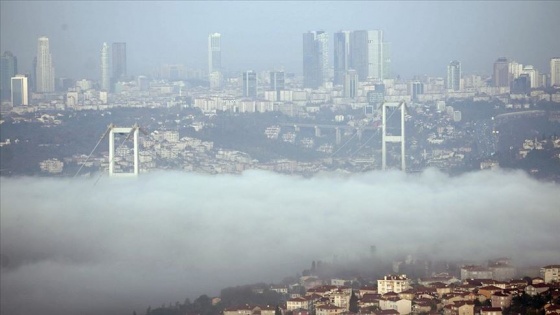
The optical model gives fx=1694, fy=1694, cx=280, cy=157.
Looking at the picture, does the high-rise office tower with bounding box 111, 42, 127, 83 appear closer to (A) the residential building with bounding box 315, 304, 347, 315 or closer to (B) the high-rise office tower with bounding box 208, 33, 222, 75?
(B) the high-rise office tower with bounding box 208, 33, 222, 75

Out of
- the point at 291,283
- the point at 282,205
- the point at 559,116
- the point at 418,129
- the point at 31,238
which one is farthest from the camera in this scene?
the point at 418,129

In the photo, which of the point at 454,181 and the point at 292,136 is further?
the point at 292,136

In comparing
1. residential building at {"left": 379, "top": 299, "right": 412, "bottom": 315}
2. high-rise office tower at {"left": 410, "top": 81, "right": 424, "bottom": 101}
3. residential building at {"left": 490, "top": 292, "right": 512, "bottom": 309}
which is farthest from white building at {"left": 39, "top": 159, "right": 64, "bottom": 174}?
residential building at {"left": 490, "top": 292, "right": 512, "bottom": 309}

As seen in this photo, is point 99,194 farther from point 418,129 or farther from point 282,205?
point 418,129

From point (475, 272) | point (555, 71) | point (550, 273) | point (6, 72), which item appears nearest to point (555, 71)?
point (555, 71)

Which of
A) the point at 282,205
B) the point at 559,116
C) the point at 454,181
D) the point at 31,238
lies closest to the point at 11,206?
the point at 31,238

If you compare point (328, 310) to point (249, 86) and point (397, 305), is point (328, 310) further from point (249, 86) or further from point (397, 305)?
point (249, 86)
